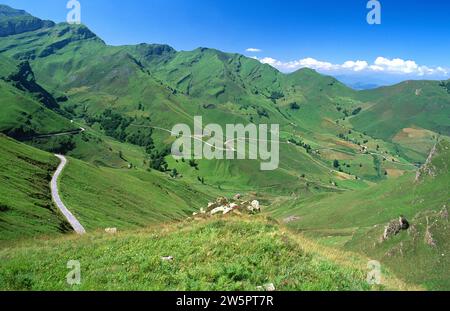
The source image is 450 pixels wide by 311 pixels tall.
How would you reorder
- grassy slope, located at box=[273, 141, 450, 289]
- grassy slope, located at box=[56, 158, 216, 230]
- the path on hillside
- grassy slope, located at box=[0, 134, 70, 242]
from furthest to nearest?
grassy slope, located at box=[56, 158, 216, 230], the path on hillside, grassy slope, located at box=[273, 141, 450, 289], grassy slope, located at box=[0, 134, 70, 242]

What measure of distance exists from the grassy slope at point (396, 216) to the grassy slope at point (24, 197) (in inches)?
2369

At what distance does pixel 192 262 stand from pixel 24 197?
217 ft

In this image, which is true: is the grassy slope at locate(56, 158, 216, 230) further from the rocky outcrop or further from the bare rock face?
the bare rock face

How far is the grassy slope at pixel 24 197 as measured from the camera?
60275mm

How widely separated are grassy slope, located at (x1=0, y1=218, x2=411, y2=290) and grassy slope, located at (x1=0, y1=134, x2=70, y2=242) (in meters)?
28.7

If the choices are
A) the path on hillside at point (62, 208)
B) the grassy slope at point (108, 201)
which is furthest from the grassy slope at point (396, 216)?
the path on hillside at point (62, 208)

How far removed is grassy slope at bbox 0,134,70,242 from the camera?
→ 198 feet

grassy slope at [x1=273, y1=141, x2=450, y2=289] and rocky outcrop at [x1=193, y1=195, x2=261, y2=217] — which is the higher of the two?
rocky outcrop at [x1=193, y1=195, x2=261, y2=217]

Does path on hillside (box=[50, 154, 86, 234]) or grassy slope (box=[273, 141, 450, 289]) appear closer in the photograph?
grassy slope (box=[273, 141, 450, 289])

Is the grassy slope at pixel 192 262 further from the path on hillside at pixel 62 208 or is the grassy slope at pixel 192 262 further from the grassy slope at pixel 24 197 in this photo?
the path on hillside at pixel 62 208

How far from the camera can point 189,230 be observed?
3316cm

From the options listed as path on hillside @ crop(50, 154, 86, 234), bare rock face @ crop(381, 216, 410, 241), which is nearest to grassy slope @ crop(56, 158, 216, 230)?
path on hillside @ crop(50, 154, 86, 234)

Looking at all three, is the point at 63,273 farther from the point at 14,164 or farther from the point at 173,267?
the point at 14,164
